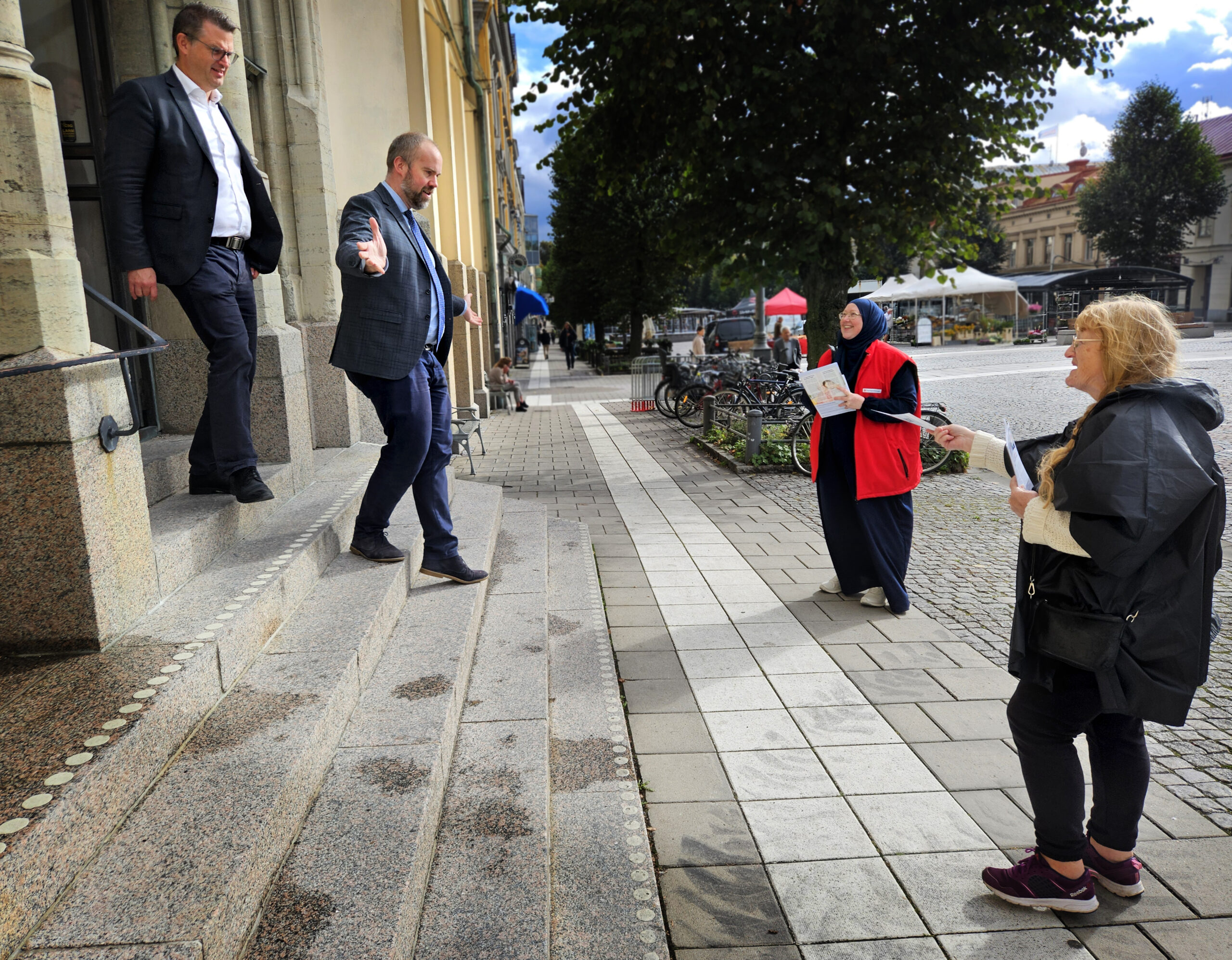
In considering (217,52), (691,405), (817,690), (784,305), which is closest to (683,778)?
(817,690)

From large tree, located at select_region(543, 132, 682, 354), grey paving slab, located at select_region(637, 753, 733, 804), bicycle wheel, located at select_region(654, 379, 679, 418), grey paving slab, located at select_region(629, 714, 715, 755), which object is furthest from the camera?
large tree, located at select_region(543, 132, 682, 354)

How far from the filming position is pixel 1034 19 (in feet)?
33.7

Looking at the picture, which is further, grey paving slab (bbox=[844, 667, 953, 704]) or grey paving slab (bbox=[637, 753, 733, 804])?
grey paving slab (bbox=[844, 667, 953, 704])

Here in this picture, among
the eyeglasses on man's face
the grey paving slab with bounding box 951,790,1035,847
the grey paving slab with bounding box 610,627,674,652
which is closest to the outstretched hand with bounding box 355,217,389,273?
the eyeglasses on man's face

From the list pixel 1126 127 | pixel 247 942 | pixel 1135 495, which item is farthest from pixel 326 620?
pixel 1126 127

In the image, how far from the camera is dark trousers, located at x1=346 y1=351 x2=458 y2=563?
4074 millimetres

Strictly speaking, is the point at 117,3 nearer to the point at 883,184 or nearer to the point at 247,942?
the point at 247,942

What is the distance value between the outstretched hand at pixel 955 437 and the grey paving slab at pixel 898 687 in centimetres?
152

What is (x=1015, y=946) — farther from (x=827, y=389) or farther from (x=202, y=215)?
(x=202, y=215)

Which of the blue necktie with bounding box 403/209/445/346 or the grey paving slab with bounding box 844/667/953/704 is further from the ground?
the blue necktie with bounding box 403/209/445/346

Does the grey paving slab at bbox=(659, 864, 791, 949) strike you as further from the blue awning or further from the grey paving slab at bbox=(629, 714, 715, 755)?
the blue awning

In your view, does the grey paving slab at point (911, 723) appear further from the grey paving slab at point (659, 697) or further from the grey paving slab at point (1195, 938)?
the grey paving slab at point (1195, 938)

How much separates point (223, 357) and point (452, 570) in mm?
1453

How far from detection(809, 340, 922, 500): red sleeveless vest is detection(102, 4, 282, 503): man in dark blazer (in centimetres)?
320
